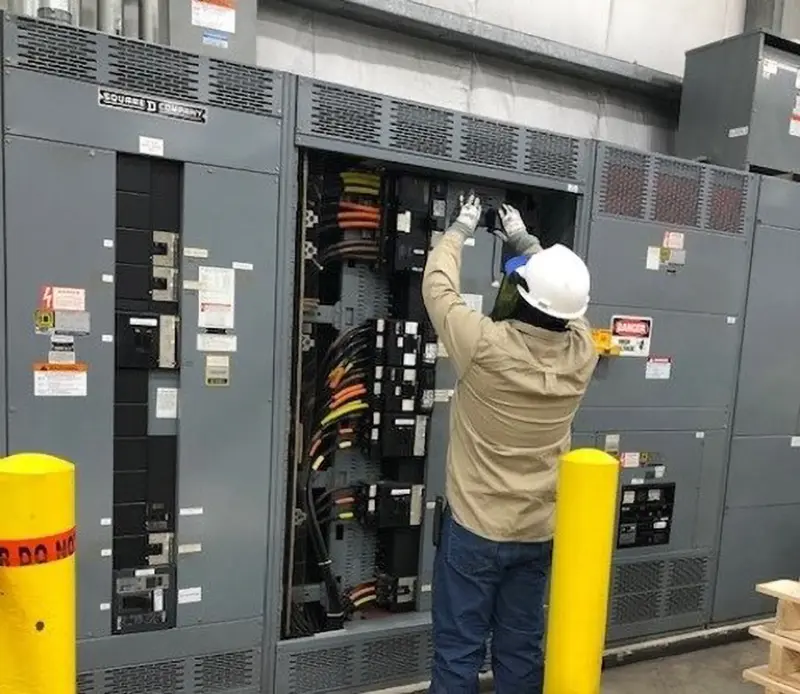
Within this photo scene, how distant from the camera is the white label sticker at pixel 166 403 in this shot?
233 centimetres

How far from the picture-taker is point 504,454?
6.93 ft

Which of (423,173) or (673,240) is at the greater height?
(423,173)

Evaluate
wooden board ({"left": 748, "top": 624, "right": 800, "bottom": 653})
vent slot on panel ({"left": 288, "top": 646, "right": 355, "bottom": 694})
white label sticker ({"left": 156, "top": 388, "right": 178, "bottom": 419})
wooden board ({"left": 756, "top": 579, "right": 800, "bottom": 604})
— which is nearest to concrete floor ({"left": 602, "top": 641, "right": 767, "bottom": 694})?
wooden board ({"left": 748, "top": 624, "right": 800, "bottom": 653})

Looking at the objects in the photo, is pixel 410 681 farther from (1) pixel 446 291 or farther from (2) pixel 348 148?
(2) pixel 348 148

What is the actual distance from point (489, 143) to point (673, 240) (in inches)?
41.3

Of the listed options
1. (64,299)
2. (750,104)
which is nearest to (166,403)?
(64,299)

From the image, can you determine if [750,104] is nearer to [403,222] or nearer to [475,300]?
[475,300]

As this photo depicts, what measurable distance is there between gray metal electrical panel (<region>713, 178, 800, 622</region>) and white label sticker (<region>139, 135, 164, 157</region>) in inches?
108

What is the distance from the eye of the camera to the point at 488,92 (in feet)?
11.7

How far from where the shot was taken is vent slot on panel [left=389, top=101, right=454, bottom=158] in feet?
8.49

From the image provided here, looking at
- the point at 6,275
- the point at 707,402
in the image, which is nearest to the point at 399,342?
the point at 6,275

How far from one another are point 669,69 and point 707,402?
6.50ft

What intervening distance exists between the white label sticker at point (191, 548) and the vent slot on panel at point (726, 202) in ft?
8.55

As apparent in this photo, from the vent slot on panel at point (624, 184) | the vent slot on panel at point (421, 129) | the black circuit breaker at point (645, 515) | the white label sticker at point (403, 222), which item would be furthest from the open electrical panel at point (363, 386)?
the black circuit breaker at point (645, 515)
